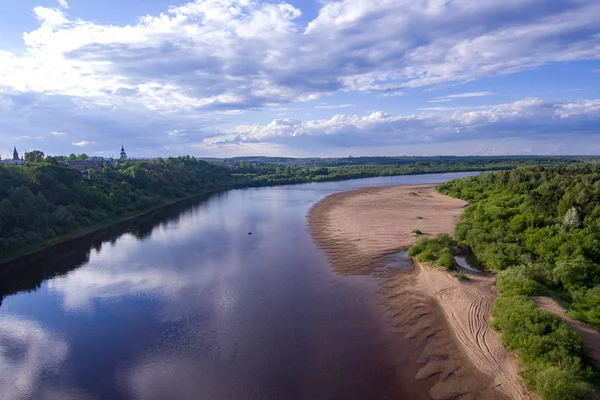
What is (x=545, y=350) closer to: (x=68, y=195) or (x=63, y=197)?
(x=63, y=197)

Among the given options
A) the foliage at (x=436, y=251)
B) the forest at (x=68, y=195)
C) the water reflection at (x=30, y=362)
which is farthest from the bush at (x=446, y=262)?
the forest at (x=68, y=195)

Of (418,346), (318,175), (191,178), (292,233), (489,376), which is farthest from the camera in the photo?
(318,175)

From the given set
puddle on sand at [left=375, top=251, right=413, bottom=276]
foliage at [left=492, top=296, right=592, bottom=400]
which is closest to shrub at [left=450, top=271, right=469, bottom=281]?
puddle on sand at [left=375, top=251, right=413, bottom=276]

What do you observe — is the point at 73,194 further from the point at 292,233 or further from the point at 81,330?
the point at 81,330

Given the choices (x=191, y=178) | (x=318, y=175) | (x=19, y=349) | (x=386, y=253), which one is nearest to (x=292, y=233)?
(x=386, y=253)

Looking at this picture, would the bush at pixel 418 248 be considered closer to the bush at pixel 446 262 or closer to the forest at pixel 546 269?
the forest at pixel 546 269

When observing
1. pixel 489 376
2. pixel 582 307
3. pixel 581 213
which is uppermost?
pixel 581 213
